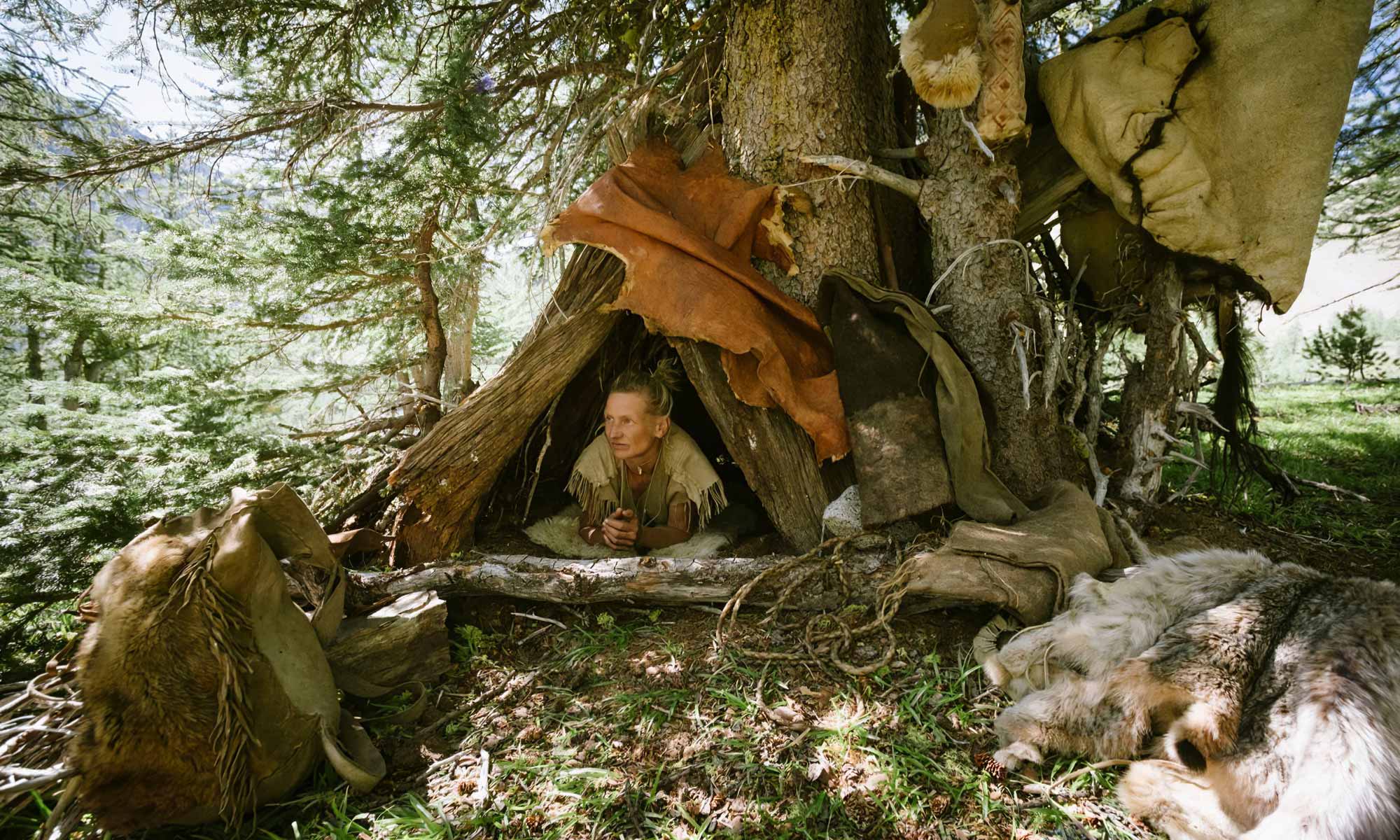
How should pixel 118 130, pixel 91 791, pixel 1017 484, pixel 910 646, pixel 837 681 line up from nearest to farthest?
pixel 91 791
pixel 837 681
pixel 910 646
pixel 1017 484
pixel 118 130

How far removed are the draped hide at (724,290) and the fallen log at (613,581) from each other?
69cm

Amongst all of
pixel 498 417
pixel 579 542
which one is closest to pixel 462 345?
pixel 498 417

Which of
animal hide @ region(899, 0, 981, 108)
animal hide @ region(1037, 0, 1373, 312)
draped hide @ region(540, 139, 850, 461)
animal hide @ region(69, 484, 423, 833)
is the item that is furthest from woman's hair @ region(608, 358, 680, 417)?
animal hide @ region(1037, 0, 1373, 312)

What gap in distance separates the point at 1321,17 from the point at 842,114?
1879 mm

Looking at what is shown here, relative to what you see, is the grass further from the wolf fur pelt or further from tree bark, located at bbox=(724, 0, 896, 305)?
tree bark, located at bbox=(724, 0, 896, 305)

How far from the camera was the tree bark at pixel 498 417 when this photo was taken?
303 centimetres

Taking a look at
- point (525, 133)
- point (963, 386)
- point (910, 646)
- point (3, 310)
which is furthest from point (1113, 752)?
point (3, 310)

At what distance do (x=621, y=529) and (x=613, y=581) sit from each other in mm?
723

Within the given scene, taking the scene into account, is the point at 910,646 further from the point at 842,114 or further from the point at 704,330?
the point at 842,114

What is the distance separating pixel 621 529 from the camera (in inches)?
126

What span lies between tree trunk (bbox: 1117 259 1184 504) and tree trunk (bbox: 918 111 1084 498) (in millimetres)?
582

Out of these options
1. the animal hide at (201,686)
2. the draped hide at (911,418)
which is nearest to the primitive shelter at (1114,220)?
the draped hide at (911,418)

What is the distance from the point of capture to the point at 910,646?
2.21m

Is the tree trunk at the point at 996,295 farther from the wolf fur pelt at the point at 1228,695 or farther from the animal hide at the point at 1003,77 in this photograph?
the wolf fur pelt at the point at 1228,695
